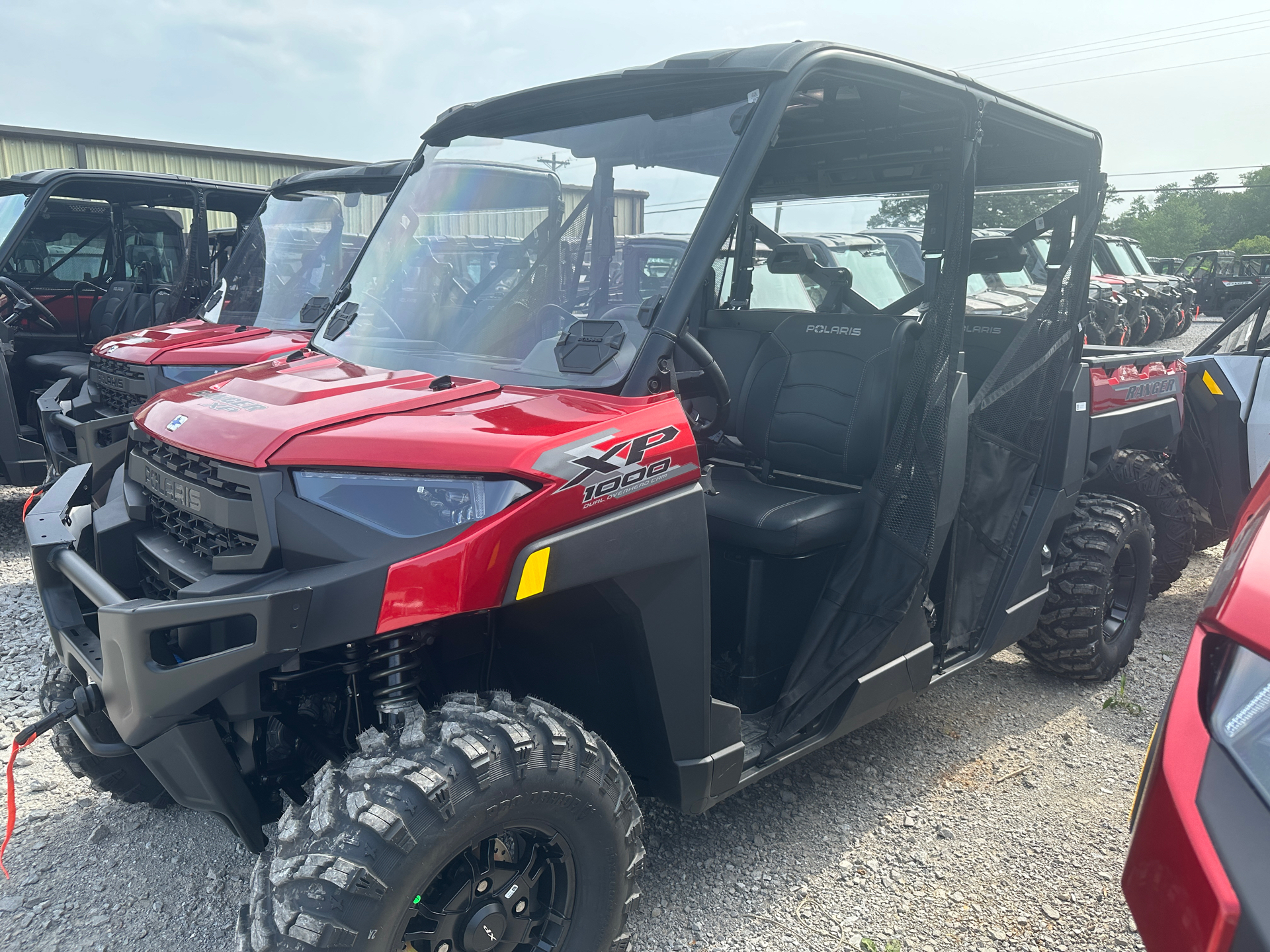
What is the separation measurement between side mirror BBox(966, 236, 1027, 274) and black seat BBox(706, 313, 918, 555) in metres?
0.29

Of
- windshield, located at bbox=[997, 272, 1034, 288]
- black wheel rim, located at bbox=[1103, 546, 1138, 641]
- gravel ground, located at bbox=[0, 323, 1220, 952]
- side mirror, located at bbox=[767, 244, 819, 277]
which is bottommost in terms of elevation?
gravel ground, located at bbox=[0, 323, 1220, 952]

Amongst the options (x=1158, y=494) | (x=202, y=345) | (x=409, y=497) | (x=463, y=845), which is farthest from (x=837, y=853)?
(x=202, y=345)

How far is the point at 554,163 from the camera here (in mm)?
2672

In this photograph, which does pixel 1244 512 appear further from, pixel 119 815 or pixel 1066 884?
pixel 119 815

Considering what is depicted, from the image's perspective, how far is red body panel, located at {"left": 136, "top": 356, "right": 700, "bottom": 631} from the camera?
69.2 inches

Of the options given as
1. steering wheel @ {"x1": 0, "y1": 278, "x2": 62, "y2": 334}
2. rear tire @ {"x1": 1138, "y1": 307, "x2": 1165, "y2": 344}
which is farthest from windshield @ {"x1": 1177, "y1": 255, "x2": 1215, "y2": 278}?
steering wheel @ {"x1": 0, "y1": 278, "x2": 62, "y2": 334}

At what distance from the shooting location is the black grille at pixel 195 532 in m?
1.93

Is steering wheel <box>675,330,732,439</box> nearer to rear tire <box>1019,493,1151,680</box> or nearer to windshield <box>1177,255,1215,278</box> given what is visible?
rear tire <box>1019,493,1151,680</box>

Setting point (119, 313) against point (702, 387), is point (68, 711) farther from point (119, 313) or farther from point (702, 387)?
point (119, 313)

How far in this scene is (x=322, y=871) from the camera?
1694 mm

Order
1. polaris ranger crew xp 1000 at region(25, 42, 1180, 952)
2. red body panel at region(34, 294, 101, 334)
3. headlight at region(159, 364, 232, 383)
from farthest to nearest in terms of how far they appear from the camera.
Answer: red body panel at region(34, 294, 101, 334)
headlight at region(159, 364, 232, 383)
polaris ranger crew xp 1000 at region(25, 42, 1180, 952)

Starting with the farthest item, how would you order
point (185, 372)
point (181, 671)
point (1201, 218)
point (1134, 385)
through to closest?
point (1201, 218), point (185, 372), point (1134, 385), point (181, 671)

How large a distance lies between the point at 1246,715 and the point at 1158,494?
3.51 m

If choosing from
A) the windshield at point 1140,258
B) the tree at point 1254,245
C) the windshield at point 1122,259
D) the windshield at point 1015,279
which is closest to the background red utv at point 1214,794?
the windshield at point 1015,279
